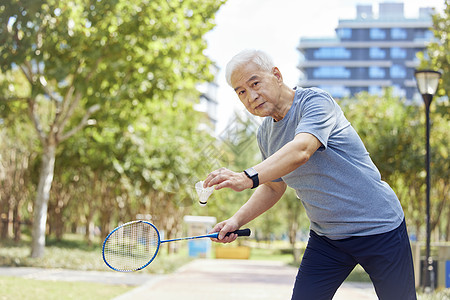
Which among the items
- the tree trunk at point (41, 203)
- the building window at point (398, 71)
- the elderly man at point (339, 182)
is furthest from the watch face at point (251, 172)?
the building window at point (398, 71)

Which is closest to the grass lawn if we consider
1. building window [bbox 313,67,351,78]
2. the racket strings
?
the racket strings

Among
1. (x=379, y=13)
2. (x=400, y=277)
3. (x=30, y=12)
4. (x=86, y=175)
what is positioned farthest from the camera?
(x=379, y=13)

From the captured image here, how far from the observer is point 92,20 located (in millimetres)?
13859

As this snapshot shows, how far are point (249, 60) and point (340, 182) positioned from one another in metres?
0.77

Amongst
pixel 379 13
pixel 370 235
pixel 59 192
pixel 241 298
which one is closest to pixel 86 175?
pixel 59 192

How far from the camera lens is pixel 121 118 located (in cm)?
1586

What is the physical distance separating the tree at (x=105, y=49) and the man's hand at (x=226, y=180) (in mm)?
10988

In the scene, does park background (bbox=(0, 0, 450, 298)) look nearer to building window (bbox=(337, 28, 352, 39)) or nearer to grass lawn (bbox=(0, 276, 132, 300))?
grass lawn (bbox=(0, 276, 132, 300))

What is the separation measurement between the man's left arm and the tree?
1089cm

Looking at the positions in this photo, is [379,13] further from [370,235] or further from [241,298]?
[370,235]

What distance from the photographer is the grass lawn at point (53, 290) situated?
30.6 ft

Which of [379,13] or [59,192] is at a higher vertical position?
[379,13]

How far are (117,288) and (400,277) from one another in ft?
29.7

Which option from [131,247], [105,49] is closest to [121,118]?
[105,49]
